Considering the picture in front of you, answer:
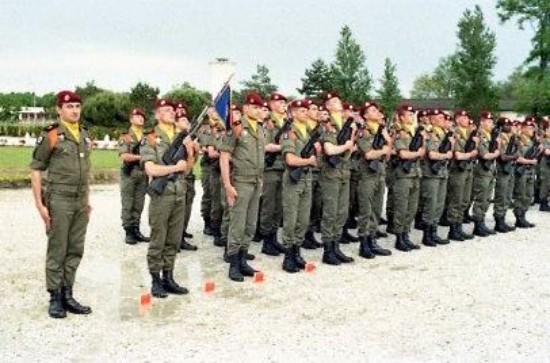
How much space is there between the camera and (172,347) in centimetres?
519

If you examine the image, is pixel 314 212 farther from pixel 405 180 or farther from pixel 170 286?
pixel 170 286

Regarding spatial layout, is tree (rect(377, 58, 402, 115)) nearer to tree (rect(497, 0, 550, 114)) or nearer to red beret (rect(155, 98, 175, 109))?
tree (rect(497, 0, 550, 114))

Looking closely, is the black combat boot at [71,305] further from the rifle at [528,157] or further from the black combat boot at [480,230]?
→ the rifle at [528,157]

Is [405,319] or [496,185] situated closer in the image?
[405,319]

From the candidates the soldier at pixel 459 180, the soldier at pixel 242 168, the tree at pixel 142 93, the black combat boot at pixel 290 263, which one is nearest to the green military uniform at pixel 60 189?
the soldier at pixel 242 168

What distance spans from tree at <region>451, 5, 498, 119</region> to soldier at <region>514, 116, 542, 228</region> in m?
31.9

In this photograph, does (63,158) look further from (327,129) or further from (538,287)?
(538,287)

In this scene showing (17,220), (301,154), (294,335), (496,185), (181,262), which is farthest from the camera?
(17,220)

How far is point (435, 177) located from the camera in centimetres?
952

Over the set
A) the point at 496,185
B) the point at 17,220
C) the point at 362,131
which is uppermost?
the point at 362,131

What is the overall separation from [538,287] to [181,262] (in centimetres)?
424

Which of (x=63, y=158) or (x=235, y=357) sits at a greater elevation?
(x=63, y=158)

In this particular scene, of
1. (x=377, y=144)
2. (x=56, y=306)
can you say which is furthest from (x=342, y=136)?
(x=56, y=306)

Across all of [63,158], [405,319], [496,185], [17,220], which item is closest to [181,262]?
[63,158]
